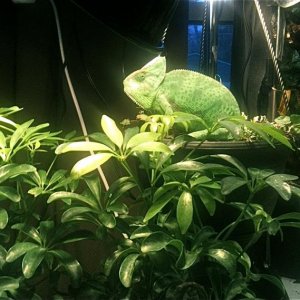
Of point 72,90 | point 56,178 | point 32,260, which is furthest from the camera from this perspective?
point 72,90

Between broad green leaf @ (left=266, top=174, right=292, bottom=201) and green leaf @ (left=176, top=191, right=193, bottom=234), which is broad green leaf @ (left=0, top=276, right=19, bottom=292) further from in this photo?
broad green leaf @ (left=266, top=174, right=292, bottom=201)

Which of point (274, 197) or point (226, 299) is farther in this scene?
point (274, 197)

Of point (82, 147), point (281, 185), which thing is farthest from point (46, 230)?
point (281, 185)

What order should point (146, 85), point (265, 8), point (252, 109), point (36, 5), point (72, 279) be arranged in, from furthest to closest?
point (252, 109), point (265, 8), point (36, 5), point (146, 85), point (72, 279)

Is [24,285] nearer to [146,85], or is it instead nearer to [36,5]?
[146,85]

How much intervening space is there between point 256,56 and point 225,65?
0.35 ft

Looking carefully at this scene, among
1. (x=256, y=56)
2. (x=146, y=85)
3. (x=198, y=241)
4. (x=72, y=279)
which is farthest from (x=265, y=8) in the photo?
(x=72, y=279)

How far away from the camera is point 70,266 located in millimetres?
633

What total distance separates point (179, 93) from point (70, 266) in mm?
402

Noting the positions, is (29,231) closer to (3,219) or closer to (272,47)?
(3,219)

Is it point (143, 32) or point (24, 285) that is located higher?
point (143, 32)

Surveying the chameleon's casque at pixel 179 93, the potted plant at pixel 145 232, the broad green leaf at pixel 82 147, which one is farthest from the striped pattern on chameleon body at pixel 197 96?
the broad green leaf at pixel 82 147

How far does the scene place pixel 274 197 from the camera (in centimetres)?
A: 82

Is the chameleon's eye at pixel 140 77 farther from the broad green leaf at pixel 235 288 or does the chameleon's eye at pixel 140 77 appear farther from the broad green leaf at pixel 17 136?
the broad green leaf at pixel 235 288
